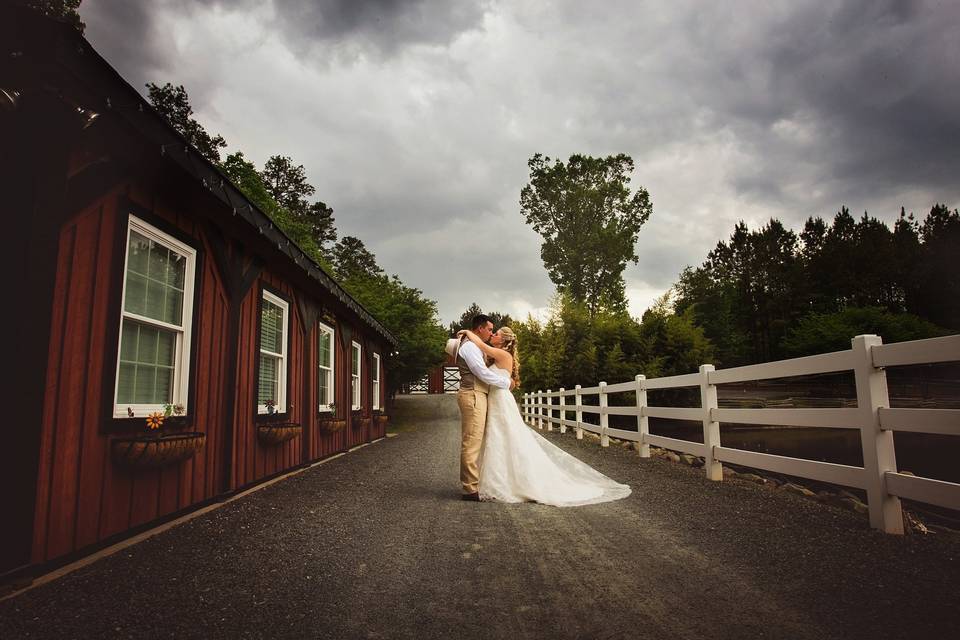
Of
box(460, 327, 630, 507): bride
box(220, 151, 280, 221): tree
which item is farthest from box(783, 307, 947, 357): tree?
box(220, 151, 280, 221): tree

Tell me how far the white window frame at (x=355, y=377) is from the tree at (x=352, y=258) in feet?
87.5

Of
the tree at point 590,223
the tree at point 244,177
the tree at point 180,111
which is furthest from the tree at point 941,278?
the tree at point 180,111

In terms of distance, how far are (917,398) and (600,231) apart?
18.6 meters

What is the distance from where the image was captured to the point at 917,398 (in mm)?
12289

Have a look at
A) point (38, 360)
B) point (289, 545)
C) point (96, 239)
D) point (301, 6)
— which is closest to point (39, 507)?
point (38, 360)

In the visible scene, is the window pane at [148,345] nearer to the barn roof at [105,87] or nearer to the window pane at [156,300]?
the window pane at [156,300]

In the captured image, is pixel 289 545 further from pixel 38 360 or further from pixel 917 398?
pixel 917 398

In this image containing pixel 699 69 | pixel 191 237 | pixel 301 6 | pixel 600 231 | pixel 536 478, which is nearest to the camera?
pixel 191 237

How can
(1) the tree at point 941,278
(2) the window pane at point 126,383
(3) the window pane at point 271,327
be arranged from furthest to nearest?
(1) the tree at point 941,278
(3) the window pane at point 271,327
(2) the window pane at point 126,383

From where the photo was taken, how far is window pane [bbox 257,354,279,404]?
6117mm

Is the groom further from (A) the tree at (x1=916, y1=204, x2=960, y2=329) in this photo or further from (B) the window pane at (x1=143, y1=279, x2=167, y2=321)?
A: (A) the tree at (x1=916, y1=204, x2=960, y2=329)

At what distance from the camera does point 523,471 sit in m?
4.80

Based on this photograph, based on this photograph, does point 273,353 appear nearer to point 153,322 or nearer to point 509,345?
point 153,322

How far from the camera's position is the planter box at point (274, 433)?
575 centimetres
